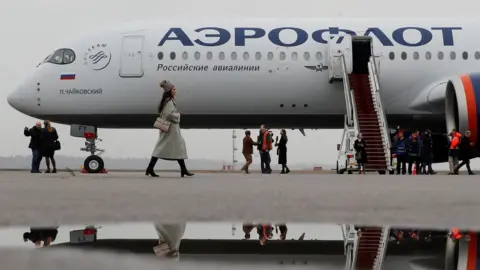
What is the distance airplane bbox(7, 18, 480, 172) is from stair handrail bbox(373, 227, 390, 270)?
14.0 metres

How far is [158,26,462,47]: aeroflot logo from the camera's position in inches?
700

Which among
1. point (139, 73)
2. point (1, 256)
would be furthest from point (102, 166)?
point (1, 256)

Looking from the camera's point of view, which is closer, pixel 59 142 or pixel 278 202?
pixel 278 202

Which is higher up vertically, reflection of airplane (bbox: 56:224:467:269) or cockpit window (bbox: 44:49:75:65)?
cockpit window (bbox: 44:49:75:65)

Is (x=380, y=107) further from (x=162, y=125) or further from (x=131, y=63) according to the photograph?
(x=162, y=125)

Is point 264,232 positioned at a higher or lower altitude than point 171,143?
lower

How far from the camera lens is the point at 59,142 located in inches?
695

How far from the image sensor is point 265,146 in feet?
59.3

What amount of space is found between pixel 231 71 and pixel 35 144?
4.90 meters

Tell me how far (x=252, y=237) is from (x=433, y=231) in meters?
0.92

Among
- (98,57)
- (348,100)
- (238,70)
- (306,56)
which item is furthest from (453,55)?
(98,57)

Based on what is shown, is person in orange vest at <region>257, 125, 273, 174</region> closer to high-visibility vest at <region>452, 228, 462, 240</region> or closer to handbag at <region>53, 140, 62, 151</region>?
handbag at <region>53, 140, 62, 151</region>

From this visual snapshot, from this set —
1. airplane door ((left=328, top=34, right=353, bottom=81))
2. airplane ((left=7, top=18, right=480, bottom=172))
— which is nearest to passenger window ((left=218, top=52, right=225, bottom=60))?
Answer: airplane ((left=7, top=18, right=480, bottom=172))

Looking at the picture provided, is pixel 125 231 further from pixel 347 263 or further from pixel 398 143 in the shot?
pixel 398 143
